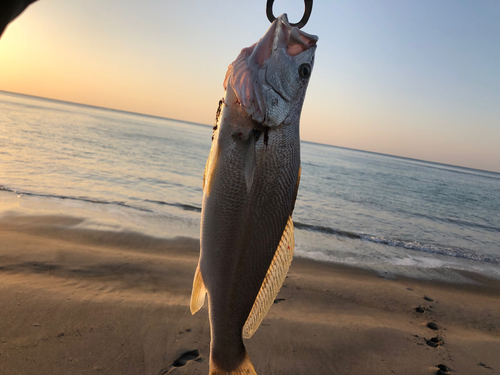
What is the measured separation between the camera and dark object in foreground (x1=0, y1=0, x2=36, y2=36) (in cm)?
82

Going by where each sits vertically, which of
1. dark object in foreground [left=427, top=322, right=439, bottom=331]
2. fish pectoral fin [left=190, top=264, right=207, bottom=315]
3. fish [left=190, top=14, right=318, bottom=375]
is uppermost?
fish [left=190, top=14, right=318, bottom=375]

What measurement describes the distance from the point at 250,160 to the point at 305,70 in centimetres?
68

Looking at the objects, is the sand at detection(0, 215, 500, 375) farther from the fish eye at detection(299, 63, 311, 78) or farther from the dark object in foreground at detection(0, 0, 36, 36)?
the dark object in foreground at detection(0, 0, 36, 36)

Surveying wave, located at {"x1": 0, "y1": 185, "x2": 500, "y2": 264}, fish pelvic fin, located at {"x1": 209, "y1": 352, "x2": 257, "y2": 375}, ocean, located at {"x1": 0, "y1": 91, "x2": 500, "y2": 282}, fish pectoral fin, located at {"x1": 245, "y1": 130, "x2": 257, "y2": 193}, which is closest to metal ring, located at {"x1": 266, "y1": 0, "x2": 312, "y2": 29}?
fish pectoral fin, located at {"x1": 245, "y1": 130, "x2": 257, "y2": 193}

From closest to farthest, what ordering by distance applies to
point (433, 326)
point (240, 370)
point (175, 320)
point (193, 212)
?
point (240, 370), point (175, 320), point (433, 326), point (193, 212)

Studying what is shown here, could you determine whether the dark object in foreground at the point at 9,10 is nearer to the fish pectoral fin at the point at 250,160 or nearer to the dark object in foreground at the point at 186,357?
the fish pectoral fin at the point at 250,160

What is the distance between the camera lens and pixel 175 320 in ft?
13.4

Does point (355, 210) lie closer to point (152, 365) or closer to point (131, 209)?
point (131, 209)

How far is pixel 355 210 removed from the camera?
16.3m

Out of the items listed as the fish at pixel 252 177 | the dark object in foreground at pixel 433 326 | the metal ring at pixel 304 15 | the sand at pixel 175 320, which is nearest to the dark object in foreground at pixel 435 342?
the sand at pixel 175 320

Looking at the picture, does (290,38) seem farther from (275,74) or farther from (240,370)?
(240,370)

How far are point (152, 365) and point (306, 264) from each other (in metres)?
4.91

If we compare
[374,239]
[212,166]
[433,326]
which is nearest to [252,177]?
[212,166]

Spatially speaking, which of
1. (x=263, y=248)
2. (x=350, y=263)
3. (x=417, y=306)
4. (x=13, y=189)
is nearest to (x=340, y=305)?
(x=417, y=306)
